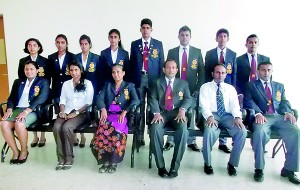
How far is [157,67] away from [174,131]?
107cm

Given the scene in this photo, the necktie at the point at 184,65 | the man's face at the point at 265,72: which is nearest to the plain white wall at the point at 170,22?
the necktie at the point at 184,65

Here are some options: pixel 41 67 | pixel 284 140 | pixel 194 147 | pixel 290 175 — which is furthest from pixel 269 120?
pixel 41 67

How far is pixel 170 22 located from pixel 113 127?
242 centimetres

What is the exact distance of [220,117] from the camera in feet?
9.82

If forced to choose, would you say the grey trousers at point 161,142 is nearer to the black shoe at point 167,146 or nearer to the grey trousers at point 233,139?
the grey trousers at point 233,139

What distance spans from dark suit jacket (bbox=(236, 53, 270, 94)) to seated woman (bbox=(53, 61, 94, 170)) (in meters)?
1.97

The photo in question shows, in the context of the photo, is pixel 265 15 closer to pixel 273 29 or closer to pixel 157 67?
pixel 273 29

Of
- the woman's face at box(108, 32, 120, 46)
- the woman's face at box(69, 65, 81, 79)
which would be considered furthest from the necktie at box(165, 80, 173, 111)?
the woman's face at box(69, 65, 81, 79)

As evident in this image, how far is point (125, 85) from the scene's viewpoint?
3.15 m

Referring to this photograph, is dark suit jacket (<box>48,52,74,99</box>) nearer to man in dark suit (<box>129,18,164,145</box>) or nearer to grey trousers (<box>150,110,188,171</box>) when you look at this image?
man in dark suit (<box>129,18,164,145</box>)

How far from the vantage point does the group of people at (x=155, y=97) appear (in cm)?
279

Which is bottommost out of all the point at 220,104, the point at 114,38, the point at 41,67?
the point at 220,104

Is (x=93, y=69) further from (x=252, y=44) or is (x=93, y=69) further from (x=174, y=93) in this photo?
(x=252, y=44)

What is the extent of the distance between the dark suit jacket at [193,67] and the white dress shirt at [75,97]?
117 cm
